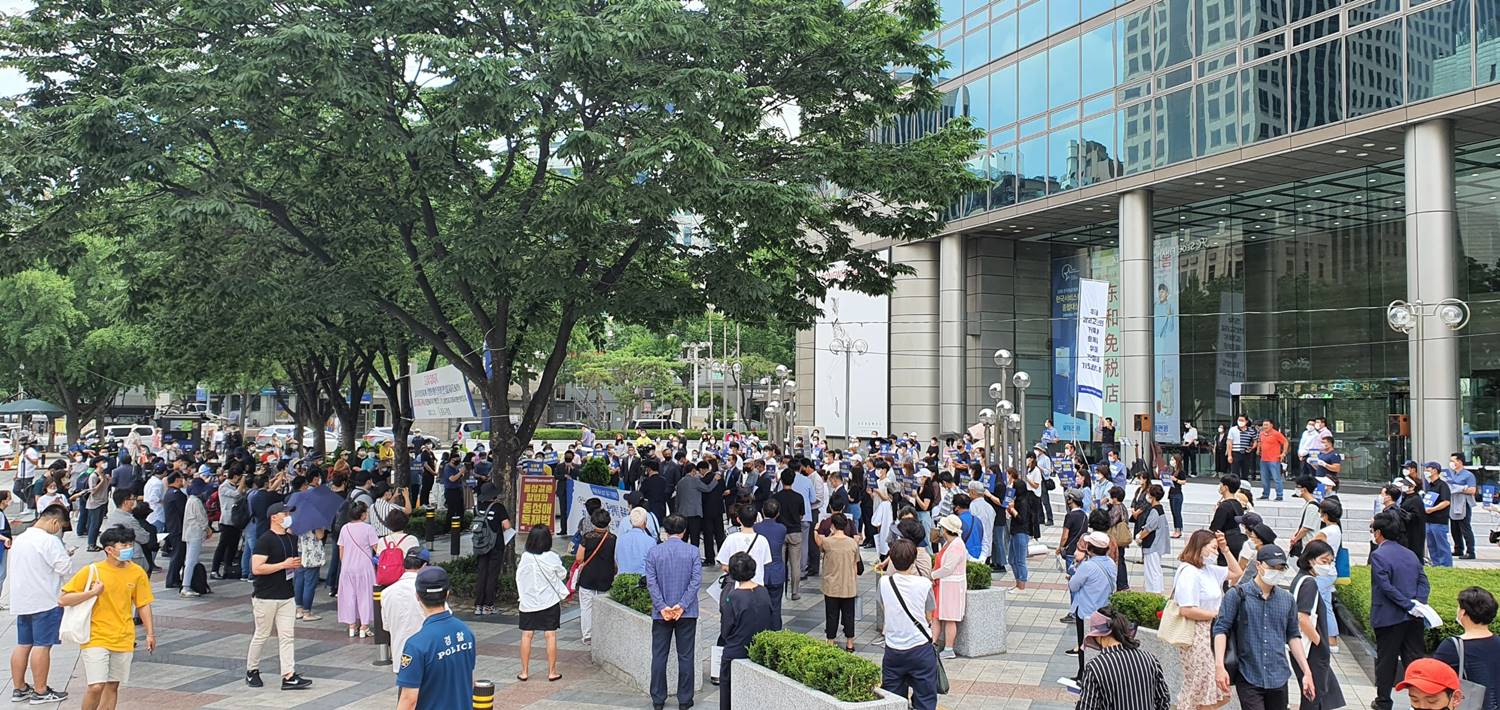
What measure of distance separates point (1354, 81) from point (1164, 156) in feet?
17.7

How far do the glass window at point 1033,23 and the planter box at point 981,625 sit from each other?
86.9 feet

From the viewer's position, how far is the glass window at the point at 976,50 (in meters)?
36.4

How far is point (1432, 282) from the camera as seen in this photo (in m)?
23.7

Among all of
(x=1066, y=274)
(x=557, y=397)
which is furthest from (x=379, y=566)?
(x=557, y=397)

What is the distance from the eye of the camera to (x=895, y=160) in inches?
597

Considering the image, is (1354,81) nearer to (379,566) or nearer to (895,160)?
(895,160)

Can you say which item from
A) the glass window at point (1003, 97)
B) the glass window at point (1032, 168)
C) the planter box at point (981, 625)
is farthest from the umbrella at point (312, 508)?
the glass window at point (1003, 97)

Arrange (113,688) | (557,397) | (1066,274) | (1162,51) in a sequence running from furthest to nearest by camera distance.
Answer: (557,397) < (1066,274) < (1162,51) < (113,688)

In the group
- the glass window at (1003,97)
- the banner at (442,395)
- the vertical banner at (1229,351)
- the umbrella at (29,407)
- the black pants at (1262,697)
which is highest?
the glass window at (1003,97)

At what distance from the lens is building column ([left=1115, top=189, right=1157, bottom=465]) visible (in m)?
30.6

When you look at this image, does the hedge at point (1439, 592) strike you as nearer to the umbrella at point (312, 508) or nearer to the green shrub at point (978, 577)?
the green shrub at point (978, 577)

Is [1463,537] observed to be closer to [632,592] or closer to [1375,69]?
[1375,69]

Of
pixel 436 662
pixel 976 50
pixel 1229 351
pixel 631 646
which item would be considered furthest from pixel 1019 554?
pixel 976 50

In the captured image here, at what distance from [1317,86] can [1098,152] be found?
22.8 feet
